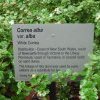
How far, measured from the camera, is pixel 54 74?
5.60 ft

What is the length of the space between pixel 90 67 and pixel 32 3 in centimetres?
117

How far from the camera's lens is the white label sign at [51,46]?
5.84ft

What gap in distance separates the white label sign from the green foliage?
68 millimetres

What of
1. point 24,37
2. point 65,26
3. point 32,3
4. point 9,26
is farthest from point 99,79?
point 32,3

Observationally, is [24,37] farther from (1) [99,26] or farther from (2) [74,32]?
(1) [99,26]

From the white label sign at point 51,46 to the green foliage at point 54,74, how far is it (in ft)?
0.22

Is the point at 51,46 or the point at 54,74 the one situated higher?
the point at 51,46

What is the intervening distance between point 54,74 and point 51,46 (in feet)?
0.51

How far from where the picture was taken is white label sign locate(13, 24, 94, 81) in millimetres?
1779

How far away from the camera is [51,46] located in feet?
5.87

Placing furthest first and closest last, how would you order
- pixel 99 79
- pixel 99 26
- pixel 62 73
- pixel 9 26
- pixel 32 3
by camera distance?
pixel 32 3 → pixel 9 26 → pixel 99 26 → pixel 62 73 → pixel 99 79

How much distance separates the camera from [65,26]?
1.77 meters

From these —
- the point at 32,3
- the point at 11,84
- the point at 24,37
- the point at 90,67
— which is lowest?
the point at 11,84

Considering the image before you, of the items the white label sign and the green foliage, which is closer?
the green foliage
